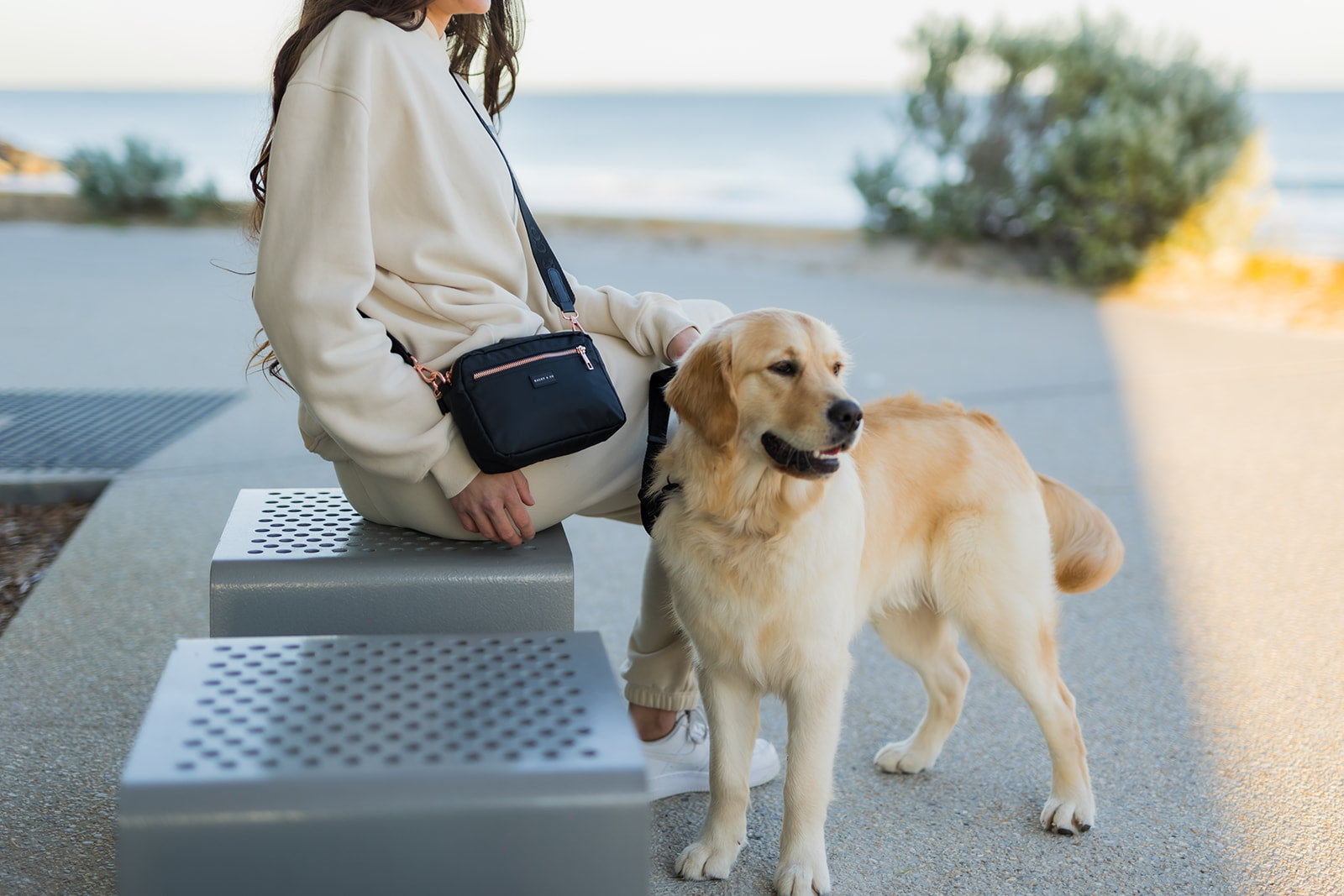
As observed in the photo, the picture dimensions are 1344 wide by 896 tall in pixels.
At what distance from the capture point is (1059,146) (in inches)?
344

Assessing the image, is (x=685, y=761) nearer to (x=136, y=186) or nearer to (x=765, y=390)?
(x=765, y=390)

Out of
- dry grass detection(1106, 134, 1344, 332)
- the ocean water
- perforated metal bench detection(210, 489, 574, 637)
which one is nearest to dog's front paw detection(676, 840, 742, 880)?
perforated metal bench detection(210, 489, 574, 637)

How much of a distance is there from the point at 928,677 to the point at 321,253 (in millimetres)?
1652

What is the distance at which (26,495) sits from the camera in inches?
156

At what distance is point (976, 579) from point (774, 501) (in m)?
0.56

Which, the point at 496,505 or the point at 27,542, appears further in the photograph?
the point at 27,542

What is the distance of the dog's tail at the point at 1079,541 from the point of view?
239cm

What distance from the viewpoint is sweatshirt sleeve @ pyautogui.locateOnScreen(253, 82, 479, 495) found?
1.72m

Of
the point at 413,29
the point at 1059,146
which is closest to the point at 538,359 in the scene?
the point at 413,29

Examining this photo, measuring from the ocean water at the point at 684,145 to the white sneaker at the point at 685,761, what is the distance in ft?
27.1

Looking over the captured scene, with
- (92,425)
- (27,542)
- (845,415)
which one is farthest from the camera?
(92,425)

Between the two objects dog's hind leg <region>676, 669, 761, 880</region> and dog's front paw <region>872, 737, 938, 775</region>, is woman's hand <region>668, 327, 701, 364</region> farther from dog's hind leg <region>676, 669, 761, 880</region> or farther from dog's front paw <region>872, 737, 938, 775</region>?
dog's front paw <region>872, 737, 938, 775</region>

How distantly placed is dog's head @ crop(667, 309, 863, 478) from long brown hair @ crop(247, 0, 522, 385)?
77 centimetres

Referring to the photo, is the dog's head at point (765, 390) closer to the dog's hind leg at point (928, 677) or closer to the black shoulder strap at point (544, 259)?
the black shoulder strap at point (544, 259)
